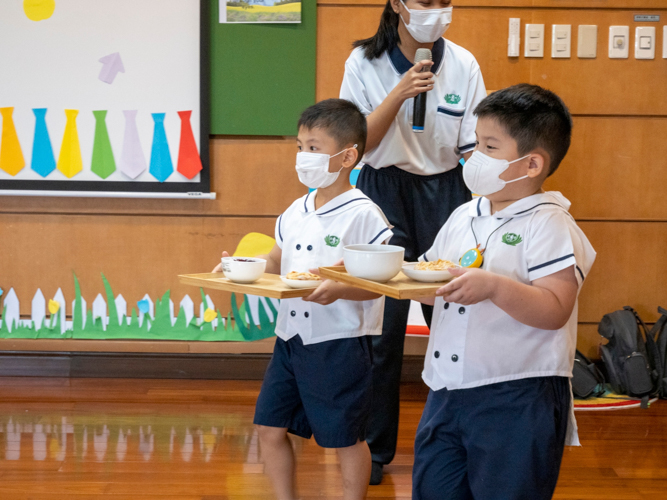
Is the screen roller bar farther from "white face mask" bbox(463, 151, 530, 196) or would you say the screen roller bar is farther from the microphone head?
"white face mask" bbox(463, 151, 530, 196)

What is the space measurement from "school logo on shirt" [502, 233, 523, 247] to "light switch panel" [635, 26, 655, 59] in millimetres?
2337

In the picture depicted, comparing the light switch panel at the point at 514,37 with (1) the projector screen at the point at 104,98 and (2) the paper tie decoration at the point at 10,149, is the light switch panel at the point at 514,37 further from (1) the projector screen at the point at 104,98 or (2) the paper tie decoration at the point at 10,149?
(2) the paper tie decoration at the point at 10,149

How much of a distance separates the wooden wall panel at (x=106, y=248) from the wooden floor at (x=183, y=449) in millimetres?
529

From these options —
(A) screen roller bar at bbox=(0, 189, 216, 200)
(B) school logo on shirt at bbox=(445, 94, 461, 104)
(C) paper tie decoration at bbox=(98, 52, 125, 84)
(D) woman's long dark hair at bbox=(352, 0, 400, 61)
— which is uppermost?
(C) paper tie decoration at bbox=(98, 52, 125, 84)

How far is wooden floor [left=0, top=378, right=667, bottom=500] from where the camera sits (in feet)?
6.46

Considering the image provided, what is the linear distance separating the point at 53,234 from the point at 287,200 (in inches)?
46.7

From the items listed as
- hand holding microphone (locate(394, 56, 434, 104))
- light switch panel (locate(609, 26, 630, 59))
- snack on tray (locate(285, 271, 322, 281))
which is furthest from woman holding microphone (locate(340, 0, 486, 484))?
light switch panel (locate(609, 26, 630, 59))

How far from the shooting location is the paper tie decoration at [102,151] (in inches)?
119

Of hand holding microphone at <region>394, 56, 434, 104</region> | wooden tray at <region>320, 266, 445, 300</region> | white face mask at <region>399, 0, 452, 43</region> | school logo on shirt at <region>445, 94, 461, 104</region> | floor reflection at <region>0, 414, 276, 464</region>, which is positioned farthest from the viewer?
floor reflection at <region>0, 414, 276, 464</region>

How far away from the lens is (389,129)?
74.1 inches

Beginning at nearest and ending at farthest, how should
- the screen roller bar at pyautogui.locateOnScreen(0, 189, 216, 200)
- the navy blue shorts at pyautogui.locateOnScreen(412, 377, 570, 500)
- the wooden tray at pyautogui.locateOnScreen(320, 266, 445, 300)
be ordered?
the wooden tray at pyautogui.locateOnScreen(320, 266, 445, 300) → the navy blue shorts at pyautogui.locateOnScreen(412, 377, 570, 500) → the screen roller bar at pyautogui.locateOnScreen(0, 189, 216, 200)

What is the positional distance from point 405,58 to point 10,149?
7.03 feet

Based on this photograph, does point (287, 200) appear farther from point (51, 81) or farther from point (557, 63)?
point (557, 63)

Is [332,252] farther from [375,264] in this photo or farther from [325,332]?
[375,264]
